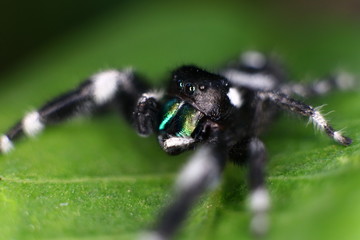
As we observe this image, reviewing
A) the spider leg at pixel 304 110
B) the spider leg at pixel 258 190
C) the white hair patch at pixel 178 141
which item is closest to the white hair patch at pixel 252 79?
the spider leg at pixel 304 110

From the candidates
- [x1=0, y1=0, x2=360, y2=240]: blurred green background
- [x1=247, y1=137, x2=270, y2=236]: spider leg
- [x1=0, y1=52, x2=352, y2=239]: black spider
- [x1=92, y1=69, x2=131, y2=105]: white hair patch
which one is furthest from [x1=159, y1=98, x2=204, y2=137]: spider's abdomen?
[x1=92, y1=69, x2=131, y2=105]: white hair patch

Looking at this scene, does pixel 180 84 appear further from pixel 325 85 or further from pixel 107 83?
pixel 325 85

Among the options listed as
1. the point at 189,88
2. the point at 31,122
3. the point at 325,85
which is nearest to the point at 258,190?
the point at 189,88

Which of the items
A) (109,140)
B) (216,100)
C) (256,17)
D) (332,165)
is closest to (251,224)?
(332,165)

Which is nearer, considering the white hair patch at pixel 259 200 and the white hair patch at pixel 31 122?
the white hair patch at pixel 259 200

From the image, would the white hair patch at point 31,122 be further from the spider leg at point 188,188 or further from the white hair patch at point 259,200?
the white hair patch at point 259,200

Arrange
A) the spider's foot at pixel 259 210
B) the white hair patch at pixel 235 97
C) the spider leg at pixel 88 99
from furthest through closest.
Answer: the spider leg at pixel 88 99, the white hair patch at pixel 235 97, the spider's foot at pixel 259 210

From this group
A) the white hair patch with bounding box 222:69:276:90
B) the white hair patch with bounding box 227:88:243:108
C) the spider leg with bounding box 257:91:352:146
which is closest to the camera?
the spider leg with bounding box 257:91:352:146

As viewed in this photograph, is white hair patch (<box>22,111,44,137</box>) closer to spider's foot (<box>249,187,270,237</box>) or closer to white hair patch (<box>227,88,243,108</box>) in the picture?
white hair patch (<box>227,88,243,108</box>)
